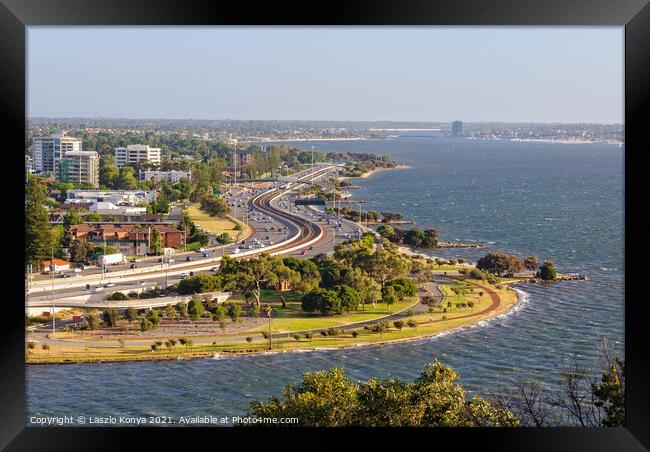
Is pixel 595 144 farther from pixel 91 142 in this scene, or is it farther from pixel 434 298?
pixel 91 142

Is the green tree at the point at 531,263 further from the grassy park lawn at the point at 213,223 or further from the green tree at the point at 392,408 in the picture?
the green tree at the point at 392,408

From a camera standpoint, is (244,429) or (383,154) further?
(383,154)

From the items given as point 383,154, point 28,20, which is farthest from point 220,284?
point 28,20

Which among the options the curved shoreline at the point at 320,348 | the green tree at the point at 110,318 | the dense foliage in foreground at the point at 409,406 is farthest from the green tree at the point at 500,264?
the dense foliage in foreground at the point at 409,406

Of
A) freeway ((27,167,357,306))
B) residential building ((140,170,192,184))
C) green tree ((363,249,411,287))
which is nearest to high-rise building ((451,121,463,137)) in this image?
freeway ((27,167,357,306))

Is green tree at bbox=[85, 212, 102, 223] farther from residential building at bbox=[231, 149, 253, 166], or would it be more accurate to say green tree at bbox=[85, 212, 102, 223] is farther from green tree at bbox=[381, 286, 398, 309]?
green tree at bbox=[381, 286, 398, 309]

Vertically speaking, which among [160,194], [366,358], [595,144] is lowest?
[366,358]
